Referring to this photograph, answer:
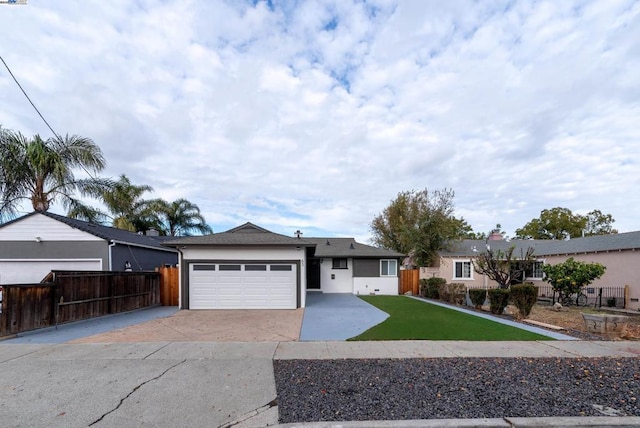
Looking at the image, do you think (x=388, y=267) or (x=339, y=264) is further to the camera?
(x=339, y=264)

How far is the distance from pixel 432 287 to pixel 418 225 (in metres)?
8.38

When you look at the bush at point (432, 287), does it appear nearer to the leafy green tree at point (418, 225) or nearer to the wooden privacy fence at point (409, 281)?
the wooden privacy fence at point (409, 281)

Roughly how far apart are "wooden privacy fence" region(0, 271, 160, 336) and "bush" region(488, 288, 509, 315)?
14.3 metres

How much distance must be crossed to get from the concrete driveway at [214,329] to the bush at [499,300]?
7409 mm

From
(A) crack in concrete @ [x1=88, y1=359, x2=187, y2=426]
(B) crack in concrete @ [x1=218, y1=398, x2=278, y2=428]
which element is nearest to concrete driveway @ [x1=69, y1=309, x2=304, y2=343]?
(A) crack in concrete @ [x1=88, y1=359, x2=187, y2=426]

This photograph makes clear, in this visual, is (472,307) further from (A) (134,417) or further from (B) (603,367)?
(A) (134,417)

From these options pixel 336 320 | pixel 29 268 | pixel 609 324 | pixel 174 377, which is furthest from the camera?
pixel 29 268

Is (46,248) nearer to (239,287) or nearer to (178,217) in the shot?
(239,287)

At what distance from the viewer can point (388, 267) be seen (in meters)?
20.8

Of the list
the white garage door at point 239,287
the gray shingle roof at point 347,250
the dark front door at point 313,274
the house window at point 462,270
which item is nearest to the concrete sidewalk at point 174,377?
the white garage door at point 239,287

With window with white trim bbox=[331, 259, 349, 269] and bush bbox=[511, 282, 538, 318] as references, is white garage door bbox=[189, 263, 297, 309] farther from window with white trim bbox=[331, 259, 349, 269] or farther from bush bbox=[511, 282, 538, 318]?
bush bbox=[511, 282, 538, 318]

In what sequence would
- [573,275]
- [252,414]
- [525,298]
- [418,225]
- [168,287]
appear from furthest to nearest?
[418,225], [168,287], [573,275], [525,298], [252,414]

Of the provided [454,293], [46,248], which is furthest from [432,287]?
[46,248]

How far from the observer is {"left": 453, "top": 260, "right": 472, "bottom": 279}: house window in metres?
22.6
